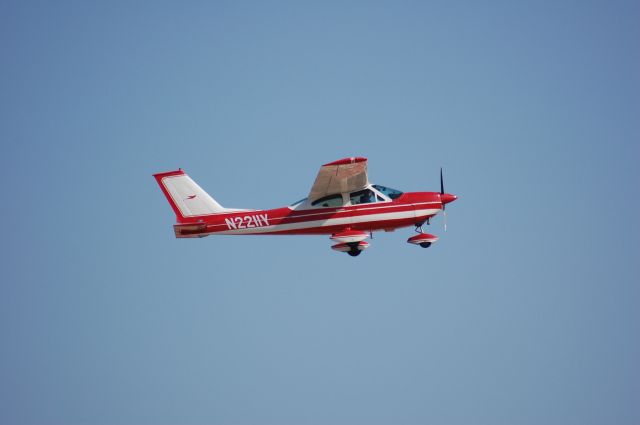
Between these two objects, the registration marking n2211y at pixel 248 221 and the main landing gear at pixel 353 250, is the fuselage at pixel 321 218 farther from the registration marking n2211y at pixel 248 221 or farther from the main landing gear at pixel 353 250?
the main landing gear at pixel 353 250

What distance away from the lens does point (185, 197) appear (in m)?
26.0

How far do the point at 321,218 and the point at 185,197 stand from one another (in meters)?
4.95

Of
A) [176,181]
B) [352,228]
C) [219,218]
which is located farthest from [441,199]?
[176,181]

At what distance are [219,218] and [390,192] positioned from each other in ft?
19.8

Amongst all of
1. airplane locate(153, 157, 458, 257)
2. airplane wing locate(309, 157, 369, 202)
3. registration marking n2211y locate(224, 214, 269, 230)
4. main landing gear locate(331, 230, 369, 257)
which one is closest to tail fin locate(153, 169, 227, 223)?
airplane locate(153, 157, 458, 257)

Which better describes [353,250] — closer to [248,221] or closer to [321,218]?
[321,218]

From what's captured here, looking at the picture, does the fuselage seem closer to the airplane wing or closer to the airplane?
the airplane

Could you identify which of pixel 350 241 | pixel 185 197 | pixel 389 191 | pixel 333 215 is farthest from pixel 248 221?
pixel 389 191

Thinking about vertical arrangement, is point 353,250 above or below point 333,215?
below

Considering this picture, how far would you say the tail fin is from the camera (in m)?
25.8

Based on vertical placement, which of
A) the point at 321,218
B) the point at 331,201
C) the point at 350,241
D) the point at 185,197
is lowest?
the point at 350,241

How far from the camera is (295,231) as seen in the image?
25578mm

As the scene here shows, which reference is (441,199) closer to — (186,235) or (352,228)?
(352,228)

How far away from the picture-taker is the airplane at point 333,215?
25.2m
